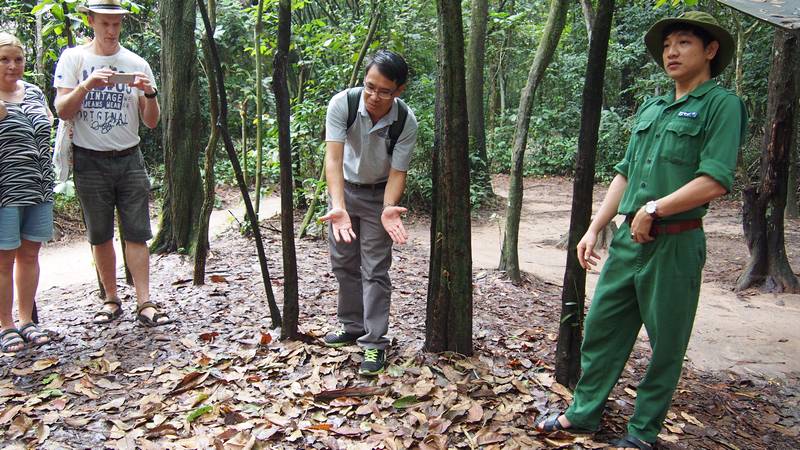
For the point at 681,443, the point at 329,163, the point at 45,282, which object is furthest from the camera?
the point at 45,282

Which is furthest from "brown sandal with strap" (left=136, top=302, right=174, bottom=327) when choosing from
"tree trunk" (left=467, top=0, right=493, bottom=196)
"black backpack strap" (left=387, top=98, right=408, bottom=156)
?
"tree trunk" (left=467, top=0, right=493, bottom=196)

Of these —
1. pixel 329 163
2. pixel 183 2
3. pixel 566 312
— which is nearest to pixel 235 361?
pixel 329 163

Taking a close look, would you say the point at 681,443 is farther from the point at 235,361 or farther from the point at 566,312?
the point at 235,361

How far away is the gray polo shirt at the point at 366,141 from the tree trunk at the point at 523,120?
8.71ft

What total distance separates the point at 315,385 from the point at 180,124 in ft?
12.4

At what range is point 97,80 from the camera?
3486mm

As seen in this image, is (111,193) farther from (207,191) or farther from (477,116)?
(477,116)

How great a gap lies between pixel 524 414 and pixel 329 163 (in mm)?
1660

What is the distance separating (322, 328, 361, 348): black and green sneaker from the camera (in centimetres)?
359

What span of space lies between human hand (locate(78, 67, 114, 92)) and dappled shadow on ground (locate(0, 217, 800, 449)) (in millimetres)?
1594

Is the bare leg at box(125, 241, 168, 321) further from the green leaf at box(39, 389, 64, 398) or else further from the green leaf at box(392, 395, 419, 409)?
the green leaf at box(392, 395, 419, 409)

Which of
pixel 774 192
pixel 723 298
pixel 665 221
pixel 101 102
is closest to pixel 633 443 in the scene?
pixel 665 221

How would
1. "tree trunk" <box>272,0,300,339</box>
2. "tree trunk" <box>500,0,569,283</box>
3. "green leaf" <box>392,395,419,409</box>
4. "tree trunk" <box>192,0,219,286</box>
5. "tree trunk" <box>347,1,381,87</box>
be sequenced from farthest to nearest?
"tree trunk" <box>347,1,381,87</box> → "tree trunk" <box>500,0,569,283</box> → "tree trunk" <box>192,0,219,286</box> → "tree trunk" <box>272,0,300,339</box> → "green leaf" <box>392,395,419,409</box>

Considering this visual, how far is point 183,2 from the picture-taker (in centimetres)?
567
